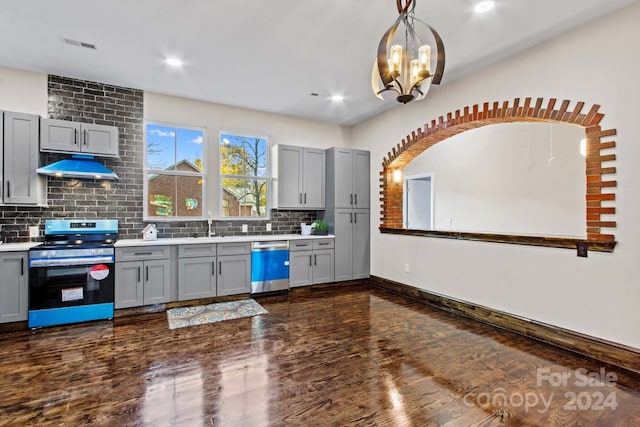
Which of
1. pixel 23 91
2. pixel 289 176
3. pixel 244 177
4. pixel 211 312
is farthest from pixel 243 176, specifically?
pixel 23 91

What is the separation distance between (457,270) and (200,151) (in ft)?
13.6

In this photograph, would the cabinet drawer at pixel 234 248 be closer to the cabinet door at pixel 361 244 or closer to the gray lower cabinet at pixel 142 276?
the gray lower cabinet at pixel 142 276

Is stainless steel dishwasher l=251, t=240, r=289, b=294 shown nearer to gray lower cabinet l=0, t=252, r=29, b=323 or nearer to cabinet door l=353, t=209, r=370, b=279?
cabinet door l=353, t=209, r=370, b=279

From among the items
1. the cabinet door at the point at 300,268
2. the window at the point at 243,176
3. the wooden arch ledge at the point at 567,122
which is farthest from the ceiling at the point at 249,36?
the cabinet door at the point at 300,268

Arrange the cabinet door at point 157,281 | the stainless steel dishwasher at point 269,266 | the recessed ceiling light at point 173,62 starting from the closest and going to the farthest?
the recessed ceiling light at point 173,62, the cabinet door at point 157,281, the stainless steel dishwasher at point 269,266

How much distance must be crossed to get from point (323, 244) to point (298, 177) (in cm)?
123

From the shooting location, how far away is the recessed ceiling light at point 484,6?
257 centimetres

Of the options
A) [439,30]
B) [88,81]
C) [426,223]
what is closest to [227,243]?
[88,81]

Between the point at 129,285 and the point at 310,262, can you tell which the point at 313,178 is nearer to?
the point at 310,262

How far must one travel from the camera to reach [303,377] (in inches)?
95.0

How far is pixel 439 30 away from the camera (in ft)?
9.78

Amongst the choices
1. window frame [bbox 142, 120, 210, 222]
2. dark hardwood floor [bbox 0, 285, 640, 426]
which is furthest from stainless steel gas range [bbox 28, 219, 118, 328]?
window frame [bbox 142, 120, 210, 222]

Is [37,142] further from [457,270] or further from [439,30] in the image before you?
[457,270]

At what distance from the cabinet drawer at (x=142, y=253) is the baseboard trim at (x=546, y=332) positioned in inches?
141
